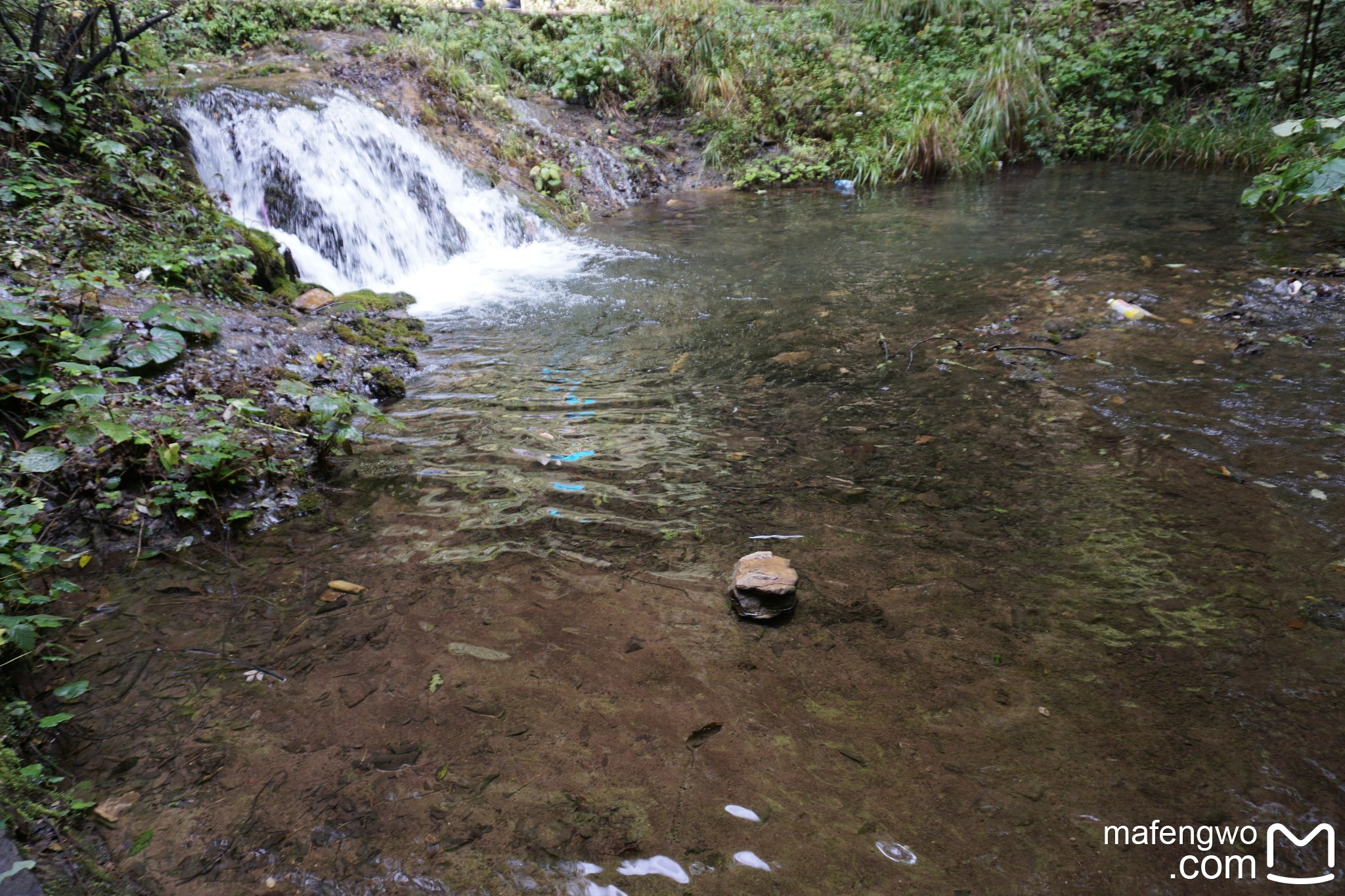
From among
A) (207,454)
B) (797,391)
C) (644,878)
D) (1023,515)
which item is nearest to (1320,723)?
(1023,515)

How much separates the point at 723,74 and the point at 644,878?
10877mm

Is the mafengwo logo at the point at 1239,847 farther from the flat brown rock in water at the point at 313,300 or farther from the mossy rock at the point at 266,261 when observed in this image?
the mossy rock at the point at 266,261

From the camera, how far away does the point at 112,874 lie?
125 centimetres

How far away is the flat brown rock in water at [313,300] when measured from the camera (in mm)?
4473

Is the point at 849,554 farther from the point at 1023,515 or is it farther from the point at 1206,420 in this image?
the point at 1206,420

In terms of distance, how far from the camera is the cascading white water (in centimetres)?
580

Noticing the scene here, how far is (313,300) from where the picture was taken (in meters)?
4.57

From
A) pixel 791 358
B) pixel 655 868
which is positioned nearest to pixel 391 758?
pixel 655 868

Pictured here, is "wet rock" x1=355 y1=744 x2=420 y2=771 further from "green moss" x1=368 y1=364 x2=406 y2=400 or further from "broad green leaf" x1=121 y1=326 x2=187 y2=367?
"green moss" x1=368 y1=364 x2=406 y2=400

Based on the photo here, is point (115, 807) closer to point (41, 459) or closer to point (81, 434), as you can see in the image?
point (41, 459)

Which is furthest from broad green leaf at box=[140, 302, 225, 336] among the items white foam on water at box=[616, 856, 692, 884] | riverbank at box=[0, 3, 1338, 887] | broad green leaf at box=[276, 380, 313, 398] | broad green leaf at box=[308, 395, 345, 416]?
white foam on water at box=[616, 856, 692, 884]

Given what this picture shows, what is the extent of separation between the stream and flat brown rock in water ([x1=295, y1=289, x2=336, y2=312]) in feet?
4.21

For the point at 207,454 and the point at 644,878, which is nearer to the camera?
the point at 644,878

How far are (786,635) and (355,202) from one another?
615 cm
